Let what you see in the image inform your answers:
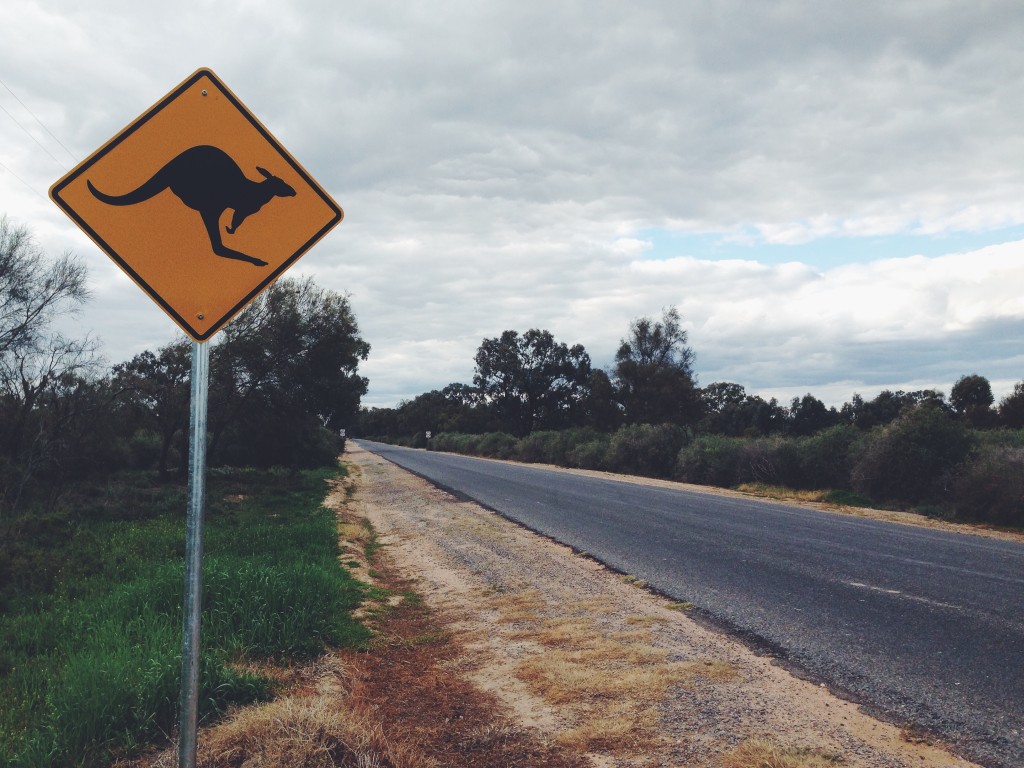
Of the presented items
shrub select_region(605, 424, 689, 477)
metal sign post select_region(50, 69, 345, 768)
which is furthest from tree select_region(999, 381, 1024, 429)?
metal sign post select_region(50, 69, 345, 768)

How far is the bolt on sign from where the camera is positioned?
2.78 metres

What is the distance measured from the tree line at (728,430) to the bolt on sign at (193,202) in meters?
17.8

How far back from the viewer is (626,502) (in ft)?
59.8

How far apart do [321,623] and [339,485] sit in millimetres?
22079

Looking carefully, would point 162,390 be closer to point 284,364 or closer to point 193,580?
point 284,364

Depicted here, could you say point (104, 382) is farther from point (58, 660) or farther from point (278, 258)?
point (278, 258)

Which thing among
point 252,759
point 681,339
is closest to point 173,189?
point 252,759

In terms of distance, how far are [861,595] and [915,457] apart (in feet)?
45.2

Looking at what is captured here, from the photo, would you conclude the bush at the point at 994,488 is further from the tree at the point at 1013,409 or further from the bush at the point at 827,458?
the tree at the point at 1013,409

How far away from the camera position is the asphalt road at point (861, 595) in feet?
15.9

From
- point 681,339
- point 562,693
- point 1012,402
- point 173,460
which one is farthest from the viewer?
point 681,339

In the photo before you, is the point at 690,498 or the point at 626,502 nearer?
the point at 626,502

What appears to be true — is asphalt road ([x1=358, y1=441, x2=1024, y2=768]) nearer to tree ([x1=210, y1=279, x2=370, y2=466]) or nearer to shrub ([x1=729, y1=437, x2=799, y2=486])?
shrub ([x1=729, y1=437, x2=799, y2=486])

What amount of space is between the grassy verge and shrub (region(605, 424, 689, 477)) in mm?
23401
